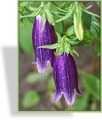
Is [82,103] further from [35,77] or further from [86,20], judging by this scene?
[86,20]

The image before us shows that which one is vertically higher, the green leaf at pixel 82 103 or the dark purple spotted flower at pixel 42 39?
the dark purple spotted flower at pixel 42 39

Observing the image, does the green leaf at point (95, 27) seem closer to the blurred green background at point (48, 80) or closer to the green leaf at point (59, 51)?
the blurred green background at point (48, 80)

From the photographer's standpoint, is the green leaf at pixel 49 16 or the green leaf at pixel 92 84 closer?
the green leaf at pixel 49 16

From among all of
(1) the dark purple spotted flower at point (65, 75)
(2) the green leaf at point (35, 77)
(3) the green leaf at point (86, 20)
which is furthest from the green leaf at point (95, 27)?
(2) the green leaf at point (35, 77)

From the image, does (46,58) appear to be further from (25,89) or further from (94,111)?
(94,111)

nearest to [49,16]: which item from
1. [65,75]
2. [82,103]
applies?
[65,75]

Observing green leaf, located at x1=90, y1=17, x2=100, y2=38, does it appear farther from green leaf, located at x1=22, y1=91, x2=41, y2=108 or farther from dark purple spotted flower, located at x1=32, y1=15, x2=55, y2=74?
green leaf, located at x1=22, y1=91, x2=41, y2=108
